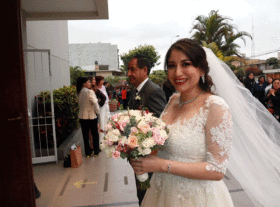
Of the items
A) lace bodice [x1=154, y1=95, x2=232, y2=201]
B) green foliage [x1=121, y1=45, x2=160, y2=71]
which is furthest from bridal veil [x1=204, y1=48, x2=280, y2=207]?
green foliage [x1=121, y1=45, x2=160, y2=71]

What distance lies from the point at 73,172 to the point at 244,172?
3704 millimetres

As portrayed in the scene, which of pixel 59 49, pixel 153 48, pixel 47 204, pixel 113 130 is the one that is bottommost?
pixel 47 204

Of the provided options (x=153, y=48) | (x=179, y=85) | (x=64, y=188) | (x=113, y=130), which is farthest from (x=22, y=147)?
(x=153, y=48)

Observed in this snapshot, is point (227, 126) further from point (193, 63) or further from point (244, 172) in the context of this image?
point (244, 172)

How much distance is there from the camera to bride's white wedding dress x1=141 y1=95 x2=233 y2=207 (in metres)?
1.40

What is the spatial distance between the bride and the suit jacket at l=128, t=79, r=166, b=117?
0.57m

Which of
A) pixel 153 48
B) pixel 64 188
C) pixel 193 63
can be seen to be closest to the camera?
pixel 193 63

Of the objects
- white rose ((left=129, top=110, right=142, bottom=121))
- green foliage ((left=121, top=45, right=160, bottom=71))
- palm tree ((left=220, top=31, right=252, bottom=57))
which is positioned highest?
green foliage ((left=121, top=45, right=160, bottom=71))

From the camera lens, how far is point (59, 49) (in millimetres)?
9258

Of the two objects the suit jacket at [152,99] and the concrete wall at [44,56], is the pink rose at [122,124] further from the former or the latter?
the concrete wall at [44,56]

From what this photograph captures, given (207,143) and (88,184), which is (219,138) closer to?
(207,143)

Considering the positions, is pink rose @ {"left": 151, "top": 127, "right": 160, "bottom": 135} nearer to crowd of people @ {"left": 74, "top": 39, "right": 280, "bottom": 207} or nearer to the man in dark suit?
crowd of people @ {"left": 74, "top": 39, "right": 280, "bottom": 207}

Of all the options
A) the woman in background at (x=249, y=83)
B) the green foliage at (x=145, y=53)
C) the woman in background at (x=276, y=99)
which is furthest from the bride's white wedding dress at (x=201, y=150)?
the green foliage at (x=145, y=53)

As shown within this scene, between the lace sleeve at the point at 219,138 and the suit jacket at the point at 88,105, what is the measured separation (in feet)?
13.6
